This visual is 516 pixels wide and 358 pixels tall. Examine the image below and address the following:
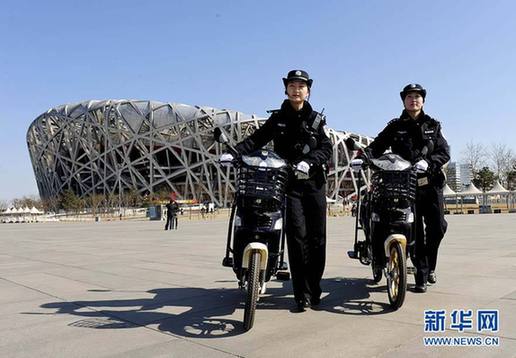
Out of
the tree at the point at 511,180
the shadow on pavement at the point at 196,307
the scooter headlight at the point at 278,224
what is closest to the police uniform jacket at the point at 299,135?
the scooter headlight at the point at 278,224

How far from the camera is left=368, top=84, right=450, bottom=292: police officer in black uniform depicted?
5004 mm

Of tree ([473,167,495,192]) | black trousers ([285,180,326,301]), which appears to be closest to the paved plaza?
black trousers ([285,180,326,301])

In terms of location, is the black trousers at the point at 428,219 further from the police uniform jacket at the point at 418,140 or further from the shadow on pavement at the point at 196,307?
the shadow on pavement at the point at 196,307

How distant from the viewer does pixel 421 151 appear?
16.2 feet

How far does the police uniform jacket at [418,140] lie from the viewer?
5012 mm

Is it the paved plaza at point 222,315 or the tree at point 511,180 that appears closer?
the paved plaza at point 222,315

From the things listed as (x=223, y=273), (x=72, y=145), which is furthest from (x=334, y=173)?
(x=223, y=273)

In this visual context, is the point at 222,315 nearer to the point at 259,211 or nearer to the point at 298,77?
the point at 259,211

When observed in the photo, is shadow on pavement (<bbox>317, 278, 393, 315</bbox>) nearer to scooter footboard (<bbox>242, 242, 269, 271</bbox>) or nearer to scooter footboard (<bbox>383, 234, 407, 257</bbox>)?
scooter footboard (<bbox>383, 234, 407, 257</bbox>)

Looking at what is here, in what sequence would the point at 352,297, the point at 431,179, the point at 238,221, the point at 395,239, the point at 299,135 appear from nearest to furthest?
the point at 238,221 < the point at 395,239 < the point at 299,135 < the point at 352,297 < the point at 431,179

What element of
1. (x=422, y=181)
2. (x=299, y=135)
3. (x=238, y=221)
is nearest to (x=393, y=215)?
(x=422, y=181)

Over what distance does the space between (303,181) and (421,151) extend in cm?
145

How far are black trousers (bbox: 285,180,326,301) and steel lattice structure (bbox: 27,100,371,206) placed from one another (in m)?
72.4

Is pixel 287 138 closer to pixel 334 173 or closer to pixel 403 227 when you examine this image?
pixel 403 227
